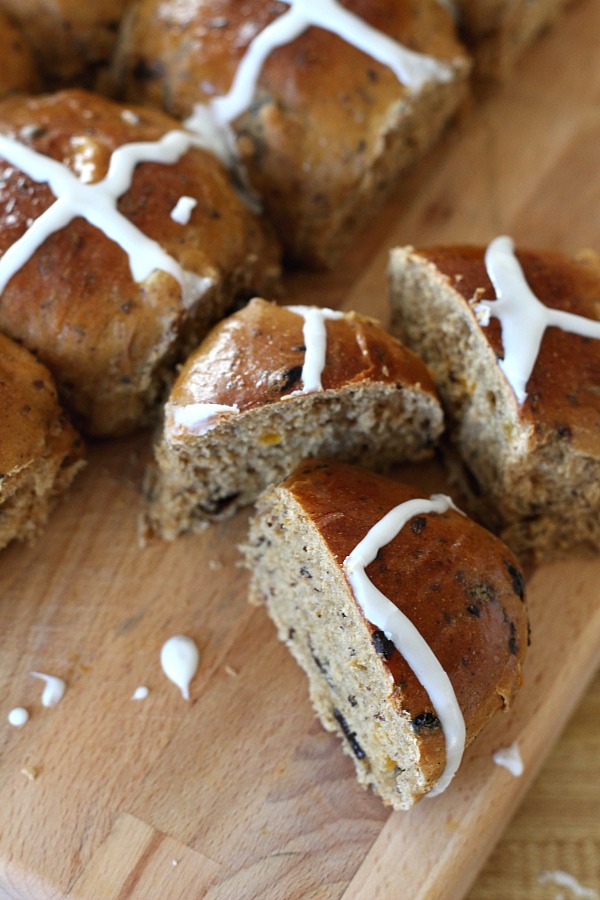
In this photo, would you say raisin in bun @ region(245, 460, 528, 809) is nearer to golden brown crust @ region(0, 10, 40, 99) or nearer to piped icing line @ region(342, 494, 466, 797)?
piped icing line @ region(342, 494, 466, 797)

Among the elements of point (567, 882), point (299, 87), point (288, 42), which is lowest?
point (567, 882)

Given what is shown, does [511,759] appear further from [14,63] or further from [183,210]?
[14,63]

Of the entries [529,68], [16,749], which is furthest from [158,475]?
[529,68]

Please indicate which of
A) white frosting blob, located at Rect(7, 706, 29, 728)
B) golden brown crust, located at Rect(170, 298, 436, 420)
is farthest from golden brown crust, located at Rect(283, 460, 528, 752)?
white frosting blob, located at Rect(7, 706, 29, 728)

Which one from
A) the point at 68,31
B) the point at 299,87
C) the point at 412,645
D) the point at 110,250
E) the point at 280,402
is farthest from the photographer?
the point at 68,31

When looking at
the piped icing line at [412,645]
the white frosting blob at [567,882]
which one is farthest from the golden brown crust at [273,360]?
the white frosting blob at [567,882]

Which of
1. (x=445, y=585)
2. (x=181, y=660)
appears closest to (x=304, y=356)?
(x=445, y=585)

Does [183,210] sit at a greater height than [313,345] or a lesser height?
greater
